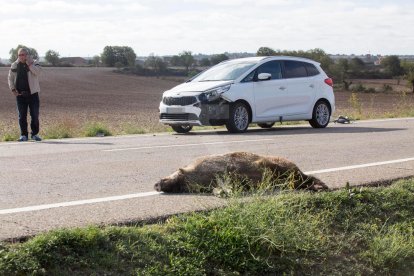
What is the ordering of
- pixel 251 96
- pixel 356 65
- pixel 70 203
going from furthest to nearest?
pixel 356 65 < pixel 251 96 < pixel 70 203

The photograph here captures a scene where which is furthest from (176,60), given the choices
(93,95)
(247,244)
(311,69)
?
(247,244)

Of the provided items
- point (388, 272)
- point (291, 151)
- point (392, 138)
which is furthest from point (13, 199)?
point (392, 138)

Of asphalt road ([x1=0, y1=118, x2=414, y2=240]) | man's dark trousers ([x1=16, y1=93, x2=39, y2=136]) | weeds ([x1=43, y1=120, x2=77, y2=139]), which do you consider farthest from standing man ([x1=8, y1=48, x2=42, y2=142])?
asphalt road ([x1=0, y1=118, x2=414, y2=240])

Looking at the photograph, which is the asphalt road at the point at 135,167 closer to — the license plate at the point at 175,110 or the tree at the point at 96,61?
the license plate at the point at 175,110

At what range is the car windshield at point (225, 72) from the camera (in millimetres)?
18219

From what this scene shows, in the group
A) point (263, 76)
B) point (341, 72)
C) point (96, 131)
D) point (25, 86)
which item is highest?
point (341, 72)

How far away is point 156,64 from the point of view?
8544 cm

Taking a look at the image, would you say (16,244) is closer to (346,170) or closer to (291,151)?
(346,170)

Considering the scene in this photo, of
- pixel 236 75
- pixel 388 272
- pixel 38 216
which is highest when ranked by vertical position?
pixel 236 75

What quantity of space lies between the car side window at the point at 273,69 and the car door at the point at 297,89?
192 mm

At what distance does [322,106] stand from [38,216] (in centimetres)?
1391

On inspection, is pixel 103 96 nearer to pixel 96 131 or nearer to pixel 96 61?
pixel 96 131

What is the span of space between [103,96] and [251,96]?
4425 centimetres

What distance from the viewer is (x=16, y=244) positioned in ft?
17.6
